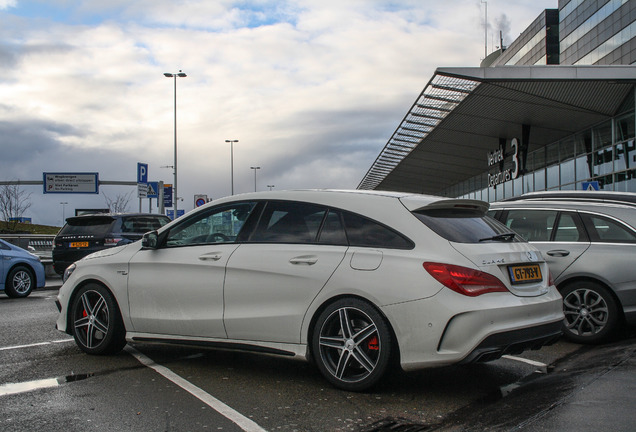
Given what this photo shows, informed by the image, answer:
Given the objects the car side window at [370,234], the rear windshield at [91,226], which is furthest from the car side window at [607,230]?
the rear windshield at [91,226]

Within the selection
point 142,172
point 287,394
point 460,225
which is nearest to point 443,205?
point 460,225

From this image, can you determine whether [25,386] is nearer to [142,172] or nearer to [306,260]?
[306,260]

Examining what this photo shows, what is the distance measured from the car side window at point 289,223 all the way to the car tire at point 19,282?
8997mm

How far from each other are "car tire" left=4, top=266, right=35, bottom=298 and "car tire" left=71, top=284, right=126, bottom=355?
7.22 m

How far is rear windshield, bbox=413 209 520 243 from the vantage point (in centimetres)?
475

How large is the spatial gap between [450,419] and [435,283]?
870mm

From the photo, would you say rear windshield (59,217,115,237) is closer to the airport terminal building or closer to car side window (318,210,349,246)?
car side window (318,210,349,246)

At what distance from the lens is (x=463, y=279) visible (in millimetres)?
4434

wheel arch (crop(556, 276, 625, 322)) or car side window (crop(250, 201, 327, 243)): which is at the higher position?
car side window (crop(250, 201, 327, 243))

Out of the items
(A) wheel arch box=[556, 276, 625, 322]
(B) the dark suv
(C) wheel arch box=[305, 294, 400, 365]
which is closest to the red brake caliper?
(C) wheel arch box=[305, 294, 400, 365]

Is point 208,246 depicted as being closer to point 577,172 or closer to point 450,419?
point 450,419

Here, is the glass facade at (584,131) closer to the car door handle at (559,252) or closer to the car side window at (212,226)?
the car door handle at (559,252)

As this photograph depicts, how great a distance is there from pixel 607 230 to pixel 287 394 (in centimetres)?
413

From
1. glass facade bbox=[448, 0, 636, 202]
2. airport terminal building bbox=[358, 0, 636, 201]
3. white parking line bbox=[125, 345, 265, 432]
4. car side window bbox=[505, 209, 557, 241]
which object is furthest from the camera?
glass facade bbox=[448, 0, 636, 202]
